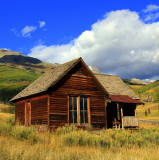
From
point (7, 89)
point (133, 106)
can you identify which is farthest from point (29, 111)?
point (7, 89)

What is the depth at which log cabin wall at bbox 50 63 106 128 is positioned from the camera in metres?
16.7

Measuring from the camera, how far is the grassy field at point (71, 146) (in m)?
7.62

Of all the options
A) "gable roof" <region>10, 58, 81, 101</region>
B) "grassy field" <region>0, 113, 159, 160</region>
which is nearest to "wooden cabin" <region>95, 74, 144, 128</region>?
"gable roof" <region>10, 58, 81, 101</region>

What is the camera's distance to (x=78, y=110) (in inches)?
696

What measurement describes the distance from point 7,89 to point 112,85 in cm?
8584

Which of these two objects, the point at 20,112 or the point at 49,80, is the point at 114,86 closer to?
the point at 49,80

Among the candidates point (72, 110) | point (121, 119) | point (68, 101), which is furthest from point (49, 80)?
point (121, 119)

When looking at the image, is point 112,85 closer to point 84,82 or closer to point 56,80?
point 84,82

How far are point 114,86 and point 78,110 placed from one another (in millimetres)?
9489

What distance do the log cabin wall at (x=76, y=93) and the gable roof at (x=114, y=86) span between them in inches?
208

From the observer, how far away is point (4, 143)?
361 inches

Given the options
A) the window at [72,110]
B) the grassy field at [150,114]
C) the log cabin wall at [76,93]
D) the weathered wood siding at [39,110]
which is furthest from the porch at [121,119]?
the grassy field at [150,114]

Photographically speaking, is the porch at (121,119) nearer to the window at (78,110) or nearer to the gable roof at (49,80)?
the window at (78,110)

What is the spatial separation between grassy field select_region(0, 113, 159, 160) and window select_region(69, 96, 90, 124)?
16.8 ft
